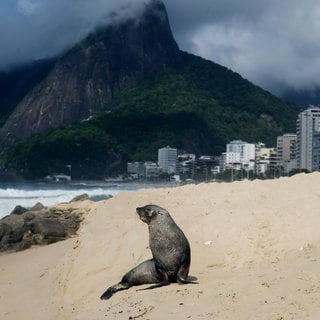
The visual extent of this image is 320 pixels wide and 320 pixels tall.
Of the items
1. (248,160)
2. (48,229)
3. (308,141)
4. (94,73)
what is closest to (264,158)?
(248,160)

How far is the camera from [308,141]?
12344 centimetres

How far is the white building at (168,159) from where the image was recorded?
121 metres

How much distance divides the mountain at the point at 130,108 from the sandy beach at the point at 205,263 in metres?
106

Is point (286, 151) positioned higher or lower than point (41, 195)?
higher

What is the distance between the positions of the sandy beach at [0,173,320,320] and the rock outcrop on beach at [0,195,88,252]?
0.99 m

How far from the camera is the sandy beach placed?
24.4 feet

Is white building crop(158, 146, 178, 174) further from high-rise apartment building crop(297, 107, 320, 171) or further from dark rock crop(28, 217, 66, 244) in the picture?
dark rock crop(28, 217, 66, 244)

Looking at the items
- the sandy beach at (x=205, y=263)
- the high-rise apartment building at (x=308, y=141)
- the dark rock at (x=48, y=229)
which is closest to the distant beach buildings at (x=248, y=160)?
the high-rise apartment building at (x=308, y=141)

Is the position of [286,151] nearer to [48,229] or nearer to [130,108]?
[130,108]

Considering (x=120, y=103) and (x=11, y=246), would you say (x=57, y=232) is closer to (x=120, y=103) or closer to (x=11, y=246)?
(x=11, y=246)

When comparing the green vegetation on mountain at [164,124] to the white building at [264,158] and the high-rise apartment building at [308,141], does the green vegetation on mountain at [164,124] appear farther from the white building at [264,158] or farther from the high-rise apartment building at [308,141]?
the high-rise apartment building at [308,141]

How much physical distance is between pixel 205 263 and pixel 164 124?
125216 millimetres

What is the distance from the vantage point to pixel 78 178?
395 feet

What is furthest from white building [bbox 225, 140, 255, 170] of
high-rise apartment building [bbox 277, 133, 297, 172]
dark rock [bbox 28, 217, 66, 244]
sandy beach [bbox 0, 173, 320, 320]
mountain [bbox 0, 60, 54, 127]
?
sandy beach [bbox 0, 173, 320, 320]
